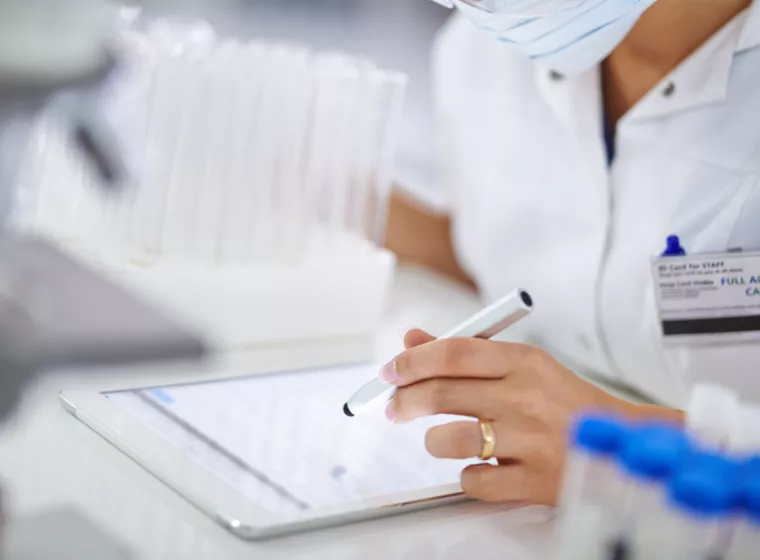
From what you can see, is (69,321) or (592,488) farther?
(69,321)

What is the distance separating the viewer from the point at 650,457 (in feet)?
1.85

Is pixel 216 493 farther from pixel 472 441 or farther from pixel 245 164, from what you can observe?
pixel 245 164

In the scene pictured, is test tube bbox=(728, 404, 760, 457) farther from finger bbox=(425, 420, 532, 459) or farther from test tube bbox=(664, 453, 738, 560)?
finger bbox=(425, 420, 532, 459)

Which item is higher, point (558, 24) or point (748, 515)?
point (558, 24)

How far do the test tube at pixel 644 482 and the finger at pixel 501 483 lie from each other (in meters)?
0.26

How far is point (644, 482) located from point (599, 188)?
0.79 metres

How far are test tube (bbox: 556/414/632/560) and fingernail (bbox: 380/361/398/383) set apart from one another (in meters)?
0.27

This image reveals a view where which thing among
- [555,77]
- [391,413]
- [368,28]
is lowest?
[391,413]

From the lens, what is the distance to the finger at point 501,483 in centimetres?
89

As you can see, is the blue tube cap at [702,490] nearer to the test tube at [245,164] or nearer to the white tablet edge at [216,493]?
the white tablet edge at [216,493]

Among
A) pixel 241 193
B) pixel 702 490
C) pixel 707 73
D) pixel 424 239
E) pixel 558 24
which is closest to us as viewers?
pixel 702 490

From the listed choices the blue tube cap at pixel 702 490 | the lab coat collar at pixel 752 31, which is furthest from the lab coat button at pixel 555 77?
the blue tube cap at pixel 702 490

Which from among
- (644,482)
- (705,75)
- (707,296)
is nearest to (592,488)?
(644,482)

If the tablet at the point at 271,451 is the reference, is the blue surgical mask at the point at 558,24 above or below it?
above
